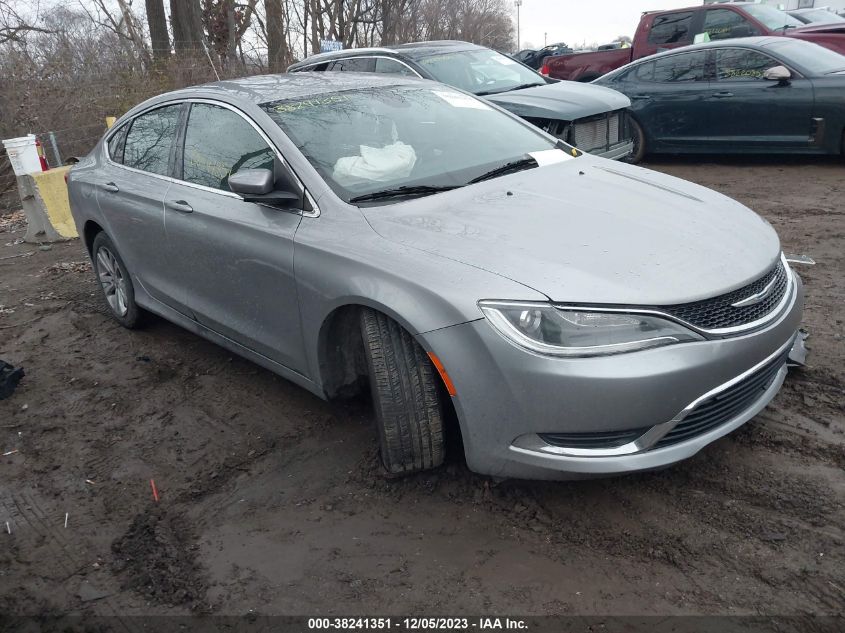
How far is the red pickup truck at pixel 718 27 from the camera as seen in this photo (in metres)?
11.0

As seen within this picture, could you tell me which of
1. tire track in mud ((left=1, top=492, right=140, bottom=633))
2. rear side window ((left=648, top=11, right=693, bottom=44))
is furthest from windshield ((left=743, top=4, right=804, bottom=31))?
tire track in mud ((left=1, top=492, right=140, bottom=633))

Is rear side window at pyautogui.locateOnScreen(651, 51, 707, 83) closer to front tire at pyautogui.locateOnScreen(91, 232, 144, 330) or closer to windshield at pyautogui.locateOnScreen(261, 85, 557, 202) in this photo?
windshield at pyautogui.locateOnScreen(261, 85, 557, 202)

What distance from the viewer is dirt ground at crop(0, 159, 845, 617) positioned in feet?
8.34

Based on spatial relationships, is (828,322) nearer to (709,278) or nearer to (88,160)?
(709,278)

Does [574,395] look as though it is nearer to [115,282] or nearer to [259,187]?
[259,187]

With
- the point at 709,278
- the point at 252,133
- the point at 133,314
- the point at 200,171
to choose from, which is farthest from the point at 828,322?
the point at 133,314

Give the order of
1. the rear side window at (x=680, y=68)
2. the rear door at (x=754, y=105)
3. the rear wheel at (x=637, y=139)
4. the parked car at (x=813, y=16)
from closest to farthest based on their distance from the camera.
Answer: the rear door at (x=754, y=105), the rear side window at (x=680, y=68), the rear wheel at (x=637, y=139), the parked car at (x=813, y=16)

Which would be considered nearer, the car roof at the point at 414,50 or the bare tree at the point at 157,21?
the car roof at the point at 414,50

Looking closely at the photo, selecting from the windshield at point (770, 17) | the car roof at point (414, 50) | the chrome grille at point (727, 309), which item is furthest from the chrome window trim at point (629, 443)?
the windshield at point (770, 17)

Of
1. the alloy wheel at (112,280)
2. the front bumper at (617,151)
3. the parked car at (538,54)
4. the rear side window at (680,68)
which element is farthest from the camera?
the parked car at (538,54)

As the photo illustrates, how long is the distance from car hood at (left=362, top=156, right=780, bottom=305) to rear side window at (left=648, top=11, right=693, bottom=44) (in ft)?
32.6

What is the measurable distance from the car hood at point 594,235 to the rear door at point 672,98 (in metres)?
5.90

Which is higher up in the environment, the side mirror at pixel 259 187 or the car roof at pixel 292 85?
the car roof at pixel 292 85

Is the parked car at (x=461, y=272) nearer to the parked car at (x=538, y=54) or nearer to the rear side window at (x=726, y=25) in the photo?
the rear side window at (x=726, y=25)
